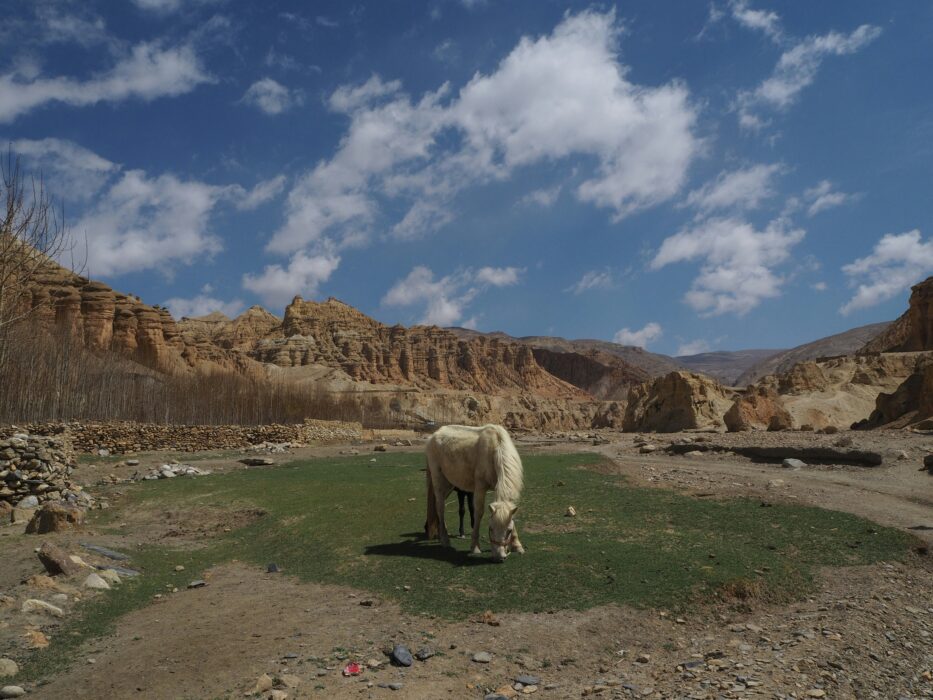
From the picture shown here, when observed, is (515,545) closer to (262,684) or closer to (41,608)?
(262,684)

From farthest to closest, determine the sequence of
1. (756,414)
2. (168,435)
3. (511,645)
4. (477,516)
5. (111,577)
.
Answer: (756,414)
(168,435)
(111,577)
(477,516)
(511,645)

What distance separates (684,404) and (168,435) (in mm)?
40324

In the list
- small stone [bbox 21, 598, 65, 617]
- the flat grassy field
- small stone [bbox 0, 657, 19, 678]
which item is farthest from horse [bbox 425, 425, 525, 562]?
small stone [bbox 0, 657, 19, 678]

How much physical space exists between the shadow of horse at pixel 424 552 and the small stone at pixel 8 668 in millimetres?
5239

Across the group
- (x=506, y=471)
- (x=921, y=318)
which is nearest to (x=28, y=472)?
(x=506, y=471)

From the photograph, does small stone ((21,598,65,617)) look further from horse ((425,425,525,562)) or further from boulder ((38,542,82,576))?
horse ((425,425,525,562))

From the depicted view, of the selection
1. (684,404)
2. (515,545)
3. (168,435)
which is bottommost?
(515,545)

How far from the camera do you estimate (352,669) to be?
646cm

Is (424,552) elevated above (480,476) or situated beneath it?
situated beneath

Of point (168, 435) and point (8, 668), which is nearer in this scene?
point (8, 668)

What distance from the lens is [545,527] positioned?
40.0ft

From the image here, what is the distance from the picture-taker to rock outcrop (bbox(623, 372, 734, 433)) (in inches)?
1981

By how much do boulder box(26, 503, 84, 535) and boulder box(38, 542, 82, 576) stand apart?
3688mm

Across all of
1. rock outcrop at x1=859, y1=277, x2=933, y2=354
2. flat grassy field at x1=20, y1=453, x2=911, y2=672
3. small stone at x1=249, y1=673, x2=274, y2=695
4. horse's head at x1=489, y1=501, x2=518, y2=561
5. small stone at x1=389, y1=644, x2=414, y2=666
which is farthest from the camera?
rock outcrop at x1=859, y1=277, x2=933, y2=354
